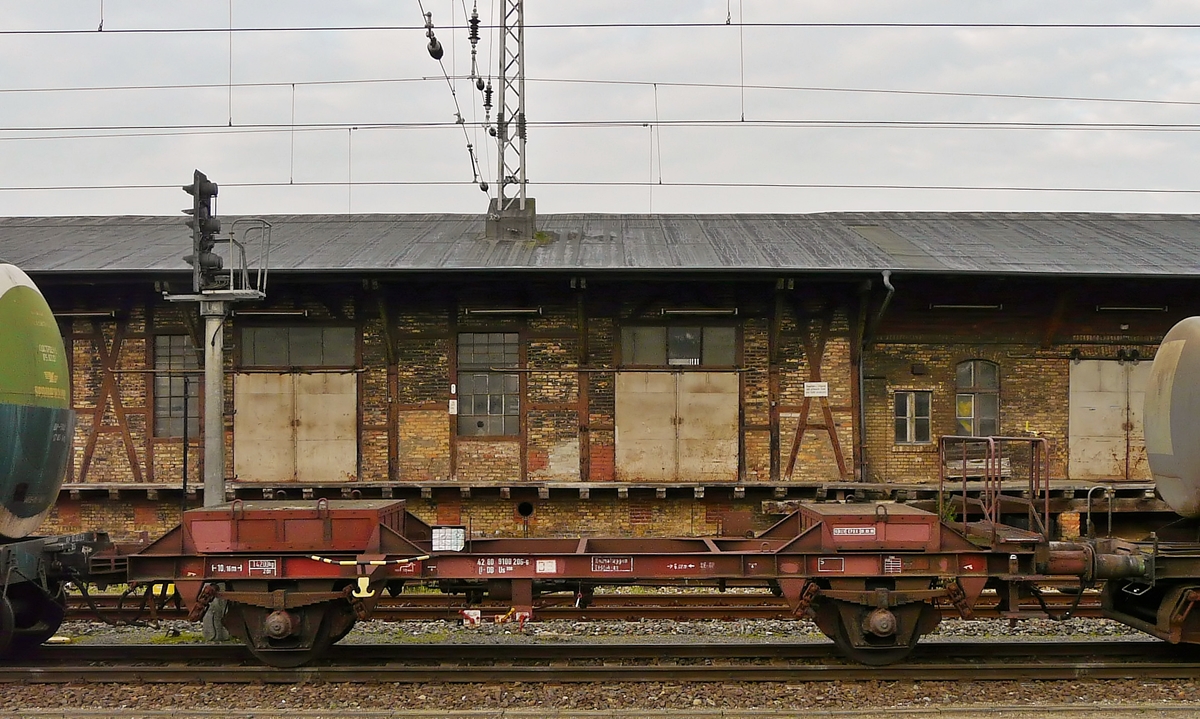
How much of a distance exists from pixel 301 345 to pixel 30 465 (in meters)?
6.50

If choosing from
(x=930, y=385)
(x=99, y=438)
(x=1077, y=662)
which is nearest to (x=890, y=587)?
(x=1077, y=662)

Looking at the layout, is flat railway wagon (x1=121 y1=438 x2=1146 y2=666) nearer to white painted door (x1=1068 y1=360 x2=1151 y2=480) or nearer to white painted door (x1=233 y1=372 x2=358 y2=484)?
white painted door (x1=233 y1=372 x2=358 y2=484)

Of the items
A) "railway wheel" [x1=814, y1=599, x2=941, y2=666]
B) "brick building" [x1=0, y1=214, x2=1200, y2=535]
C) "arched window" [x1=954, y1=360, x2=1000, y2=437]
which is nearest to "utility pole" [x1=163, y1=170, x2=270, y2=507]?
"brick building" [x1=0, y1=214, x2=1200, y2=535]

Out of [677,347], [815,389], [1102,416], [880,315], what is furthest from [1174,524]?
[677,347]

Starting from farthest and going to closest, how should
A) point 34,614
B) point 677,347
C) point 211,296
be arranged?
point 677,347
point 211,296
point 34,614

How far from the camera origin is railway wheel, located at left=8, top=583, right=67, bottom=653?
26.8 ft

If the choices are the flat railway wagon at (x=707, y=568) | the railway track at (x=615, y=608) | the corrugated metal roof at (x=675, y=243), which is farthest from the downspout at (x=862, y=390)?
the flat railway wagon at (x=707, y=568)

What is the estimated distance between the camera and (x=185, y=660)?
824 cm

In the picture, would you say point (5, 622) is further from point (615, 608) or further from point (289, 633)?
point (615, 608)

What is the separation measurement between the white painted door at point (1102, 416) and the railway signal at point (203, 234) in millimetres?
13848

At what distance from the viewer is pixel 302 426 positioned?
14211 millimetres

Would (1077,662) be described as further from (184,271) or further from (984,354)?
(184,271)

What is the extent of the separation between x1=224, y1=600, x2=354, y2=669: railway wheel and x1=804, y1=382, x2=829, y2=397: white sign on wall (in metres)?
8.94

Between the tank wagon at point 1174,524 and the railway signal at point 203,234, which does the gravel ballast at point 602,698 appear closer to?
the tank wagon at point 1174,524
